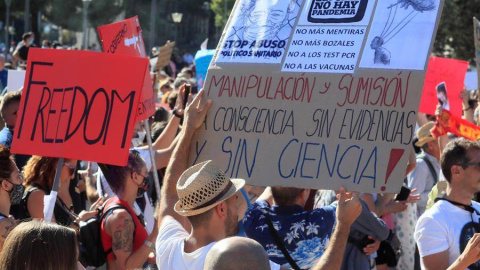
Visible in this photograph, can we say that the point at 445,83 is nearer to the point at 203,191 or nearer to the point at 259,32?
the point at 259,32

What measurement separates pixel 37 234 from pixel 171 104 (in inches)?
263

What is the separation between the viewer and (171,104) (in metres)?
9.35

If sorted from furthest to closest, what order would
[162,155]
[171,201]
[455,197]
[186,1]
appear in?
1. [186,1]
2. [162,155]
3. [455,197]
4. [171,201]

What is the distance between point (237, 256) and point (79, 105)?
2.65 m

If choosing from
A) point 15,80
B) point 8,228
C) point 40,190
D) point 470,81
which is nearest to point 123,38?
point 40,190

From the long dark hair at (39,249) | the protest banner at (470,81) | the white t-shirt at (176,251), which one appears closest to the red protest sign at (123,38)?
the white t-shirt at (176,251)

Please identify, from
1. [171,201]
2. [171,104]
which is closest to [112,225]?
[171,201]

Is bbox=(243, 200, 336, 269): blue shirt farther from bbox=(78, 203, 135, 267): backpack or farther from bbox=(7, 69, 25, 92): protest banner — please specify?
bbox=(7, 69, 25, 92): protest banner

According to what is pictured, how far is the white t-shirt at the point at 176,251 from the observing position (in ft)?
10.8

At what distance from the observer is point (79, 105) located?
4.84 meters

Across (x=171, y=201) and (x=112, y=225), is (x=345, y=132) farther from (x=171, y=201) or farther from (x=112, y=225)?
(x=112, y=225)

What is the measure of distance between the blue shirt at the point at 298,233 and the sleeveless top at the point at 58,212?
1.59 metres

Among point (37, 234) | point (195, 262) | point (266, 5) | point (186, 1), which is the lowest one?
point (186, 1)

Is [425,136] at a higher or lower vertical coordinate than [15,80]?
higher
